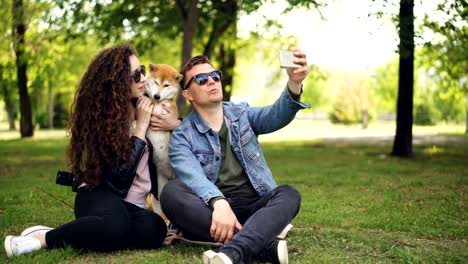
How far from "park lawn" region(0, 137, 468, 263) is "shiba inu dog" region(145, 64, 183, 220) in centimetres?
60

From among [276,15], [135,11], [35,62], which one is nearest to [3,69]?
[35,62]

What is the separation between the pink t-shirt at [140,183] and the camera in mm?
4648

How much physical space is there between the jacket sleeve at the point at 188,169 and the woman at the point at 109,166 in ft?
0.84

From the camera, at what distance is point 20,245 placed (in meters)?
4.35

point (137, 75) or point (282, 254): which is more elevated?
point (137, 75)

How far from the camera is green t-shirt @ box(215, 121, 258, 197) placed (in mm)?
4535

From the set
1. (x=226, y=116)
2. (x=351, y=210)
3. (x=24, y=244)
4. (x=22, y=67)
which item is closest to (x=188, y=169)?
(x=226, y=116)

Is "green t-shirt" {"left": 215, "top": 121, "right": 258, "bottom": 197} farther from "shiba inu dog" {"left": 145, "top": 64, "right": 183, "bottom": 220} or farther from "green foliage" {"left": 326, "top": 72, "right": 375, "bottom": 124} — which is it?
"green foliage" {"left": 326, "top": 72, "right": 375, "bottom": 124}

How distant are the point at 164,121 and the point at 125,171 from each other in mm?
576

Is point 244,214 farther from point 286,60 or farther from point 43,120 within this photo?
point 43,120

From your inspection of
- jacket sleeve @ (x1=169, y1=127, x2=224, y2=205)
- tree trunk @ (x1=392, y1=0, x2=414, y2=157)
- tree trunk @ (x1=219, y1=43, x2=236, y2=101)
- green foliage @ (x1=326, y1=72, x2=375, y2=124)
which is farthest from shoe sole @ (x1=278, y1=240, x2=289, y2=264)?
green foliage @ (x1=326, y1=72, x2=375, y2=124)

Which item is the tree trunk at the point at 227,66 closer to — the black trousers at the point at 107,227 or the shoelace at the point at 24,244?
the black trousers at the point at 107,227

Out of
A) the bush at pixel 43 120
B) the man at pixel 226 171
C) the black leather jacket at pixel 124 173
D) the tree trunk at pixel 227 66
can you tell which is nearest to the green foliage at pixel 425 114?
the tree trunk at pixel 227 66

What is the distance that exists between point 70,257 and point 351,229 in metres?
2.65
